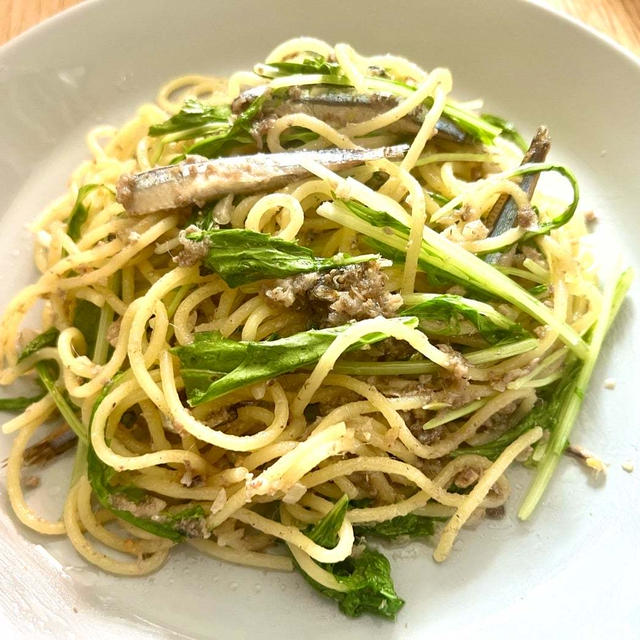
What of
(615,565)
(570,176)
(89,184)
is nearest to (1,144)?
(89,184)

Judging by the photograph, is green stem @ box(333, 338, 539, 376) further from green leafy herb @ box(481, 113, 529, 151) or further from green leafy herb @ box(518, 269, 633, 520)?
green leafy herb @ box(481, 113, 529, 151)

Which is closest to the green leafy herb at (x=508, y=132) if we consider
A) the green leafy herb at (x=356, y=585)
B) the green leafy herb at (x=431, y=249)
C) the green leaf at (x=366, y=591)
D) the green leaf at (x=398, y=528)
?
the green leafy herb at (x=431, y=249)

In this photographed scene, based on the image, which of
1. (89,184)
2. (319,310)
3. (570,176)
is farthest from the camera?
(89,184)

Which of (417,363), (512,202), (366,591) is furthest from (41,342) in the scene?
(512,202)

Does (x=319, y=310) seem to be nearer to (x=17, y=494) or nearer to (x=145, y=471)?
(x=145, y=471)

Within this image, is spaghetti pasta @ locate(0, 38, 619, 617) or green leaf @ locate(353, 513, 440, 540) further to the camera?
green leaf @ locate(353, 513, 440, 540)

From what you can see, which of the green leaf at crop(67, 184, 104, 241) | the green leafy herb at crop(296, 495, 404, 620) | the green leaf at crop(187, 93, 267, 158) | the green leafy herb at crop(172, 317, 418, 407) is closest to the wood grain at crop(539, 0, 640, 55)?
the green leaf at crop(187, 93, 267, 158)
